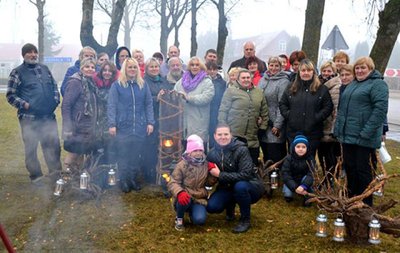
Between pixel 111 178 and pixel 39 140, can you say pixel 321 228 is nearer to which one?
pixel 111 178

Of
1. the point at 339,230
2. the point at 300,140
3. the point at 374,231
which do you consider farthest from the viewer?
the point at 300,140

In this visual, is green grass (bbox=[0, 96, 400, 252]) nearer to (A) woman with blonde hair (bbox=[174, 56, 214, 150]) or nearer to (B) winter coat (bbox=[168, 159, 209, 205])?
(B) winter coat (bbox=[168, 159, 209, 205])

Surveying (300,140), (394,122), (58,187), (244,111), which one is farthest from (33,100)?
(394,122)

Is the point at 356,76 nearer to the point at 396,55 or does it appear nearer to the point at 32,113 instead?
the point at 32,113

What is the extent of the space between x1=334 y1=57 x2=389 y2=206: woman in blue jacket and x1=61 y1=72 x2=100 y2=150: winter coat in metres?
3.04

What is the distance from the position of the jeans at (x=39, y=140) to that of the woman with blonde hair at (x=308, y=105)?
3214mm

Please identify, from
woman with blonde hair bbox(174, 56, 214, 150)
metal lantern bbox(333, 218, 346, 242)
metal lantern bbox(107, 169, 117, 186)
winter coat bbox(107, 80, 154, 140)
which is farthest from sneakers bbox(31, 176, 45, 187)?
metal lantern bbox(333, 218, 346, 242)

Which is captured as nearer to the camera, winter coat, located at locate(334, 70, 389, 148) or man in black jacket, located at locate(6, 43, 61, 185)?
winter coat, located at locate(334, 70, 389, 148)

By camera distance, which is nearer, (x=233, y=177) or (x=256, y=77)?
(x=233, y=177)

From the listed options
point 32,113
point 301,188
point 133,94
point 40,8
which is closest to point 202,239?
point 301,188

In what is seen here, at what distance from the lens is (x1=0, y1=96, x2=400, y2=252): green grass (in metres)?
4.02

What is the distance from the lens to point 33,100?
5.59 meters

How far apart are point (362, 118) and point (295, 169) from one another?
3.37ft

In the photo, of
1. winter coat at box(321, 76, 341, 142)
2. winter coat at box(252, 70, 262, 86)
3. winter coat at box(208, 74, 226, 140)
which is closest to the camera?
winter coat at box(321, 76, 341, 142)
